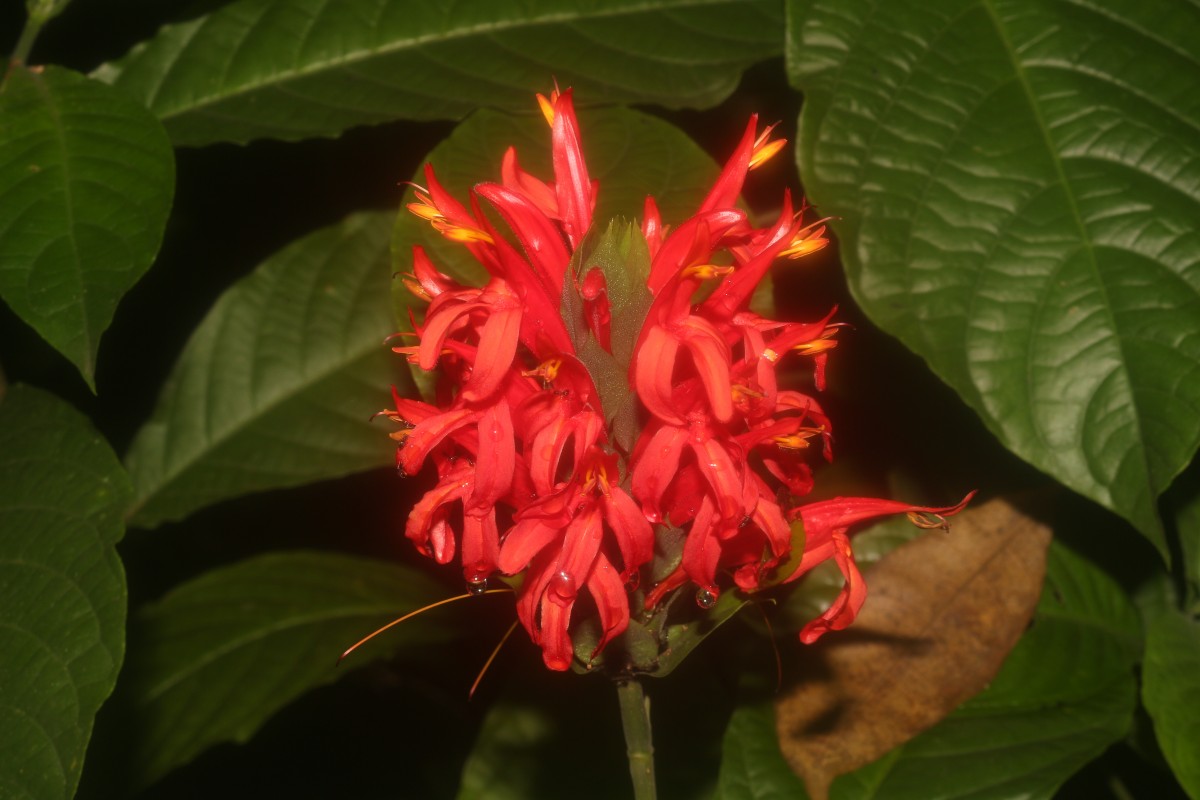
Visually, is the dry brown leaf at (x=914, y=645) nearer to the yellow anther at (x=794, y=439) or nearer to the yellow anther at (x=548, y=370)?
the yellow anther at (x=794, y=439)

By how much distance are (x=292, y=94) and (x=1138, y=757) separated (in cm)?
153

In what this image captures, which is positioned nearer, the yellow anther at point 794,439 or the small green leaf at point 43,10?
the yellow anther at point 794,439

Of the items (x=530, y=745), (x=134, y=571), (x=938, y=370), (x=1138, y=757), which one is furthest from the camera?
(x=134, y=571)

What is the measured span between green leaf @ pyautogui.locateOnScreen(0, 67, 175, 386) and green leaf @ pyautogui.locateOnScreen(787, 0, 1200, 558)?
0.76m

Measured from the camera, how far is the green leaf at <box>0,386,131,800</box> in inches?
47.6

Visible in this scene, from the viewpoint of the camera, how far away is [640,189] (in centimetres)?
149

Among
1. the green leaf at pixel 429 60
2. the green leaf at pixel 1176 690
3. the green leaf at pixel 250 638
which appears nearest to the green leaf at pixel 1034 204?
the green leaf at pixel 429 60

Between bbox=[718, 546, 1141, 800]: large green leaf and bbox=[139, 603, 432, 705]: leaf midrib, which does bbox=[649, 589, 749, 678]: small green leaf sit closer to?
bbox=[718, 546, 1141, 800]: large green leaf

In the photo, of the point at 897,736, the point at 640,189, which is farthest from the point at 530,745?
the point at 640,189

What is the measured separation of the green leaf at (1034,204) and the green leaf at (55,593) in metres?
0.89

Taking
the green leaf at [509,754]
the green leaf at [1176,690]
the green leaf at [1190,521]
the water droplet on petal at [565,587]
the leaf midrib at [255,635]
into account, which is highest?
the water droplet on petal at [565,587]

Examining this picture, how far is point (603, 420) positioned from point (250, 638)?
1.02 meters

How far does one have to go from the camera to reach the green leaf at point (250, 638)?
1657 millimetres

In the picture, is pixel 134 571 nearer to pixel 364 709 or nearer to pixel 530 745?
pixel 364 709
